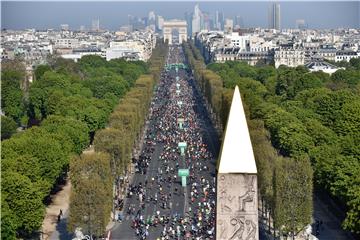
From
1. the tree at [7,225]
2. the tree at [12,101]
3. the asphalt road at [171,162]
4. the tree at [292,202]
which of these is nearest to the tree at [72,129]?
the asphalt road at [171,162]

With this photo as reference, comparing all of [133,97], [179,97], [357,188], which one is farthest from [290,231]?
[179,97]

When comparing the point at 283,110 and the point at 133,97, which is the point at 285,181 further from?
the point at 133,97

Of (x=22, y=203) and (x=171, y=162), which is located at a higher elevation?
(x=22, y=203)

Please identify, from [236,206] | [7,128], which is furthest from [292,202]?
[7,128]

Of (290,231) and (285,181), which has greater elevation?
(285,181)

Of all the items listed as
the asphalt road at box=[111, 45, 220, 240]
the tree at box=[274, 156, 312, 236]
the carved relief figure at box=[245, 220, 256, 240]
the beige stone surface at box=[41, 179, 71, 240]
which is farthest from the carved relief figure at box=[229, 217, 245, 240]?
the beige stone surface at box=[41, 179, 71, 240]

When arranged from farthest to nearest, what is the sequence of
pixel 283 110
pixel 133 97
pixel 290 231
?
pixel 133 97 < pixel 283 110 < pixel 290 231

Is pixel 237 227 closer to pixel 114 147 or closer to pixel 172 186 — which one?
pixel 114 147
